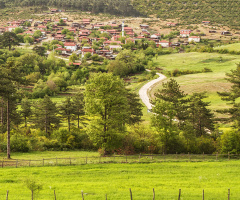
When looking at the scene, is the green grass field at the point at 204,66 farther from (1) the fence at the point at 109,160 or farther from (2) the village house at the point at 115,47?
(1) the fence at the point at 109,160

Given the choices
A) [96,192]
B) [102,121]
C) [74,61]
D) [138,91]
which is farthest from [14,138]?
[74,61]

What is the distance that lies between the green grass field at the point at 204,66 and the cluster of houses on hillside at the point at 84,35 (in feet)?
84.1

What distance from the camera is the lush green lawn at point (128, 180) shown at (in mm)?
21250

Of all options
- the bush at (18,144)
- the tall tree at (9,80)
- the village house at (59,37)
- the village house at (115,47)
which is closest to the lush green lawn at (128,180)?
the tall tree at (9,80)

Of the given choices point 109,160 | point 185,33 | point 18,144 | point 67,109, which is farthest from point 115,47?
point 109,160

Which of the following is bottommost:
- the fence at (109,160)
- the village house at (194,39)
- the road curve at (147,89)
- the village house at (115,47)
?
the road curve at (147,89)

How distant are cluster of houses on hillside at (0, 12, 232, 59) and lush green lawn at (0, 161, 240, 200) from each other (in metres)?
110

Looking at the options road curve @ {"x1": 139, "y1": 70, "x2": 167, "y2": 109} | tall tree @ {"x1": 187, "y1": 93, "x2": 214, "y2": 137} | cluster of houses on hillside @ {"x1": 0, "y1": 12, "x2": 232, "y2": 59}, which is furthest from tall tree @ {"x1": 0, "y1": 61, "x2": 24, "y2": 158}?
cluster of houses on hillside @ {"x1": 0, "y1": 12, "x2": 232, "y2": 59}

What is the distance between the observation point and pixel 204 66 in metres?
119

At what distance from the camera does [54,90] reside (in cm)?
9481

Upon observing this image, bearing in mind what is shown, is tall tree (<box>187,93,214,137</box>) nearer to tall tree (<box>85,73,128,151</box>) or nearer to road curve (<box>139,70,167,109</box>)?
tall tree (<box>85,73,128,151</box>)

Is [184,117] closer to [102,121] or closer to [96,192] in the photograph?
[102,121]

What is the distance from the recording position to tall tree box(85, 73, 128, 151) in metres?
34.6

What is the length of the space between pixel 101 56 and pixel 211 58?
46340 mm
